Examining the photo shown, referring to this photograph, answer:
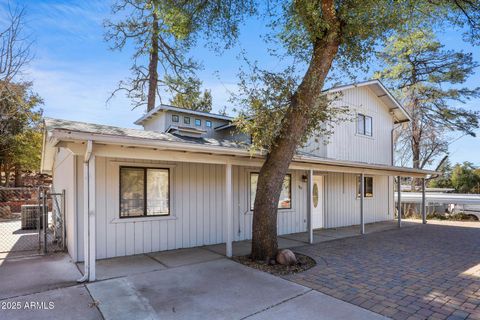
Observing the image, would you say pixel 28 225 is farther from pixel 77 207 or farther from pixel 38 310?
pixel 38 310

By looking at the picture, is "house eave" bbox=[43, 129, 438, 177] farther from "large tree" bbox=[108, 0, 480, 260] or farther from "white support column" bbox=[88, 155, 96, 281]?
"large tree" bbox=[108, 0, 480, 260]

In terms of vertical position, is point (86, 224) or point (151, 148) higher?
point (151, 148)

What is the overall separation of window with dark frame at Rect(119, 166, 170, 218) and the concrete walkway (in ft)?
4.40

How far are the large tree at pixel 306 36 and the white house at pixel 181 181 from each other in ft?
2.64

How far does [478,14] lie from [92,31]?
1322 centimetres

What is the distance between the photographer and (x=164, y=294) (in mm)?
4551

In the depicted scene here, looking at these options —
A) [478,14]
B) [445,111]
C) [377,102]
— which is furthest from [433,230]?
[445,111]

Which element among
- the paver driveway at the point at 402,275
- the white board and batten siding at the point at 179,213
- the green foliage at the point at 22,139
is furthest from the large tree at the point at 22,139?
the paver driveway at the point at 402,275

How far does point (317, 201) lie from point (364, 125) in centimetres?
442

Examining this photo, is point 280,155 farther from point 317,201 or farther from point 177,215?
point 317,201

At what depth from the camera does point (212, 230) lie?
27.2ft

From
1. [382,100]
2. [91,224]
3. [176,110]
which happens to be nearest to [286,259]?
[91,224]

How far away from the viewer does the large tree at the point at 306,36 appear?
648cm

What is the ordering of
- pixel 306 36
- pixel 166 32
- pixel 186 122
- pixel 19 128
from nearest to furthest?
pixel 306 36, pixel 166 32, pixel 186 122, pixel 19 128
